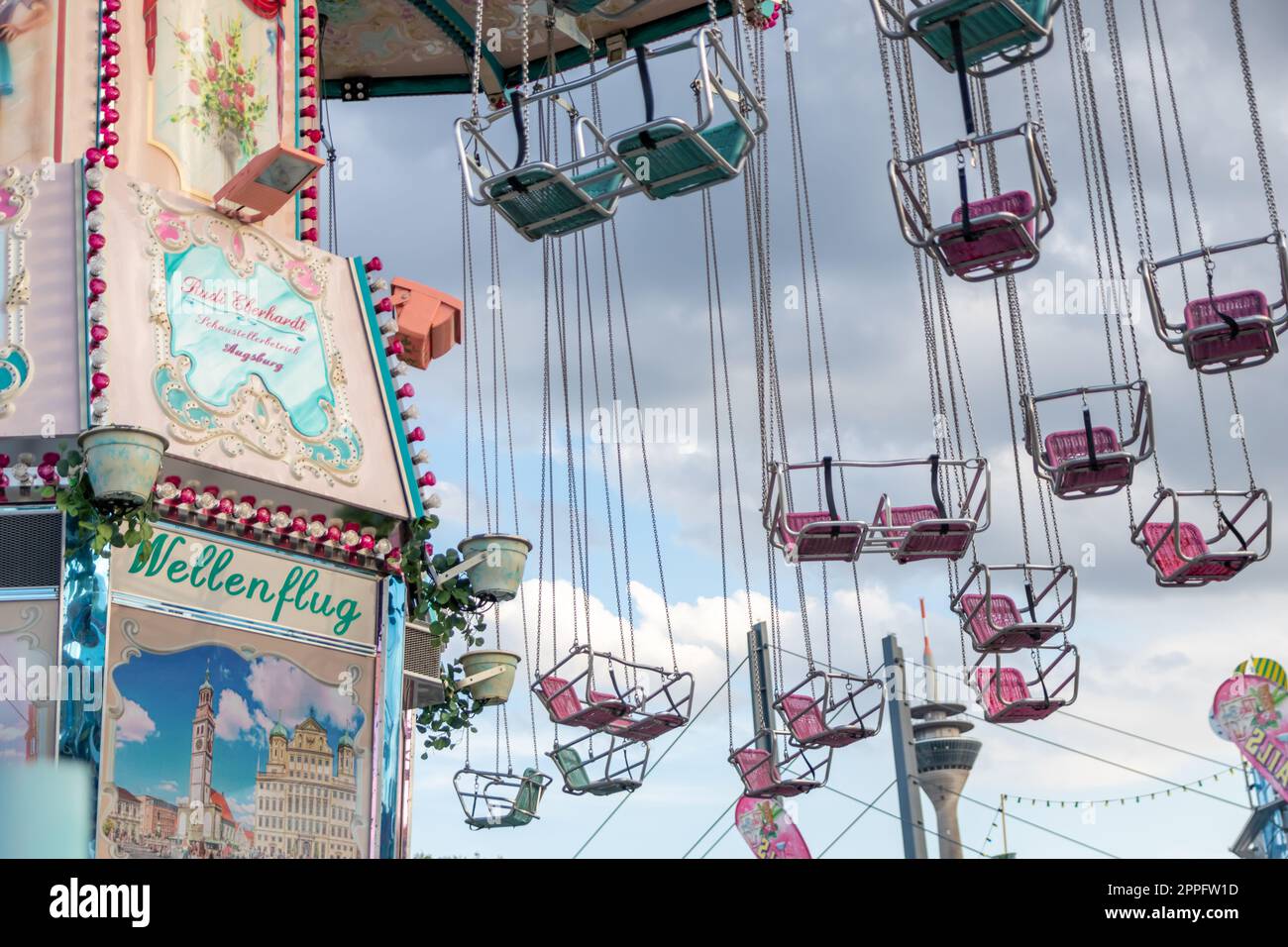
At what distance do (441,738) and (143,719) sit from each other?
3561 mm

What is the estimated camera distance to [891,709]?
40.9 meters

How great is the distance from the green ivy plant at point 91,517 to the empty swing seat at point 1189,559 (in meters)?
8.02

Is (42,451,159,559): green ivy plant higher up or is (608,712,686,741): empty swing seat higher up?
(42,451,159,559): green ivy plant

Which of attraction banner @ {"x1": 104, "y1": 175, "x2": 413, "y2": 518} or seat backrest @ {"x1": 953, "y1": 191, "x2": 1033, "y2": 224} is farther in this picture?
attraction banner @ {"x1": 104, "y1": 175, "x2": 413, "y2": 518}

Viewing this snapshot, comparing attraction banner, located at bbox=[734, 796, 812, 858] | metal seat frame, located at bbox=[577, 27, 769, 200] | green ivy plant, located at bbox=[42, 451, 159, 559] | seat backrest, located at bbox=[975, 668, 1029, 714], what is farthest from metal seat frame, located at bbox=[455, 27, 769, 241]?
attraction banner, located at bbox=[734, 796, 812, 858]

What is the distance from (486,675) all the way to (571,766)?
3818 mm

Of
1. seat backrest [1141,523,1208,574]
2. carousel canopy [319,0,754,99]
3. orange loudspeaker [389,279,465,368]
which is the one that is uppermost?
carousel canopy [319,0,754,99]

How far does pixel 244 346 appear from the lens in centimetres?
1348

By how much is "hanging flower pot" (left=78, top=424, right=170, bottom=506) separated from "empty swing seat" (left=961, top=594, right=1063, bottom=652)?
712 centimetres

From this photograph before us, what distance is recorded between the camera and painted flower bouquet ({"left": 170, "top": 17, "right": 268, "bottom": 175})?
14438 mm

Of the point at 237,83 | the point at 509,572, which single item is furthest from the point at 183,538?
the point at 237,83

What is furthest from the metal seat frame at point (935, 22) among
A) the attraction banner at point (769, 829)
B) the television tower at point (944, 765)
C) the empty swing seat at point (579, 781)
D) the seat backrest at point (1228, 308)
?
the television tower at point (944, 765)

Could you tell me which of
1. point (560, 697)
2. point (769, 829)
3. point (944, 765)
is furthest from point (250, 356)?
point (944, 765)

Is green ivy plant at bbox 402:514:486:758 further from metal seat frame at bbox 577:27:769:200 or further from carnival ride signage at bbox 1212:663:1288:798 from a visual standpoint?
carnival ride signage at bbox 1212:663:1288:798
